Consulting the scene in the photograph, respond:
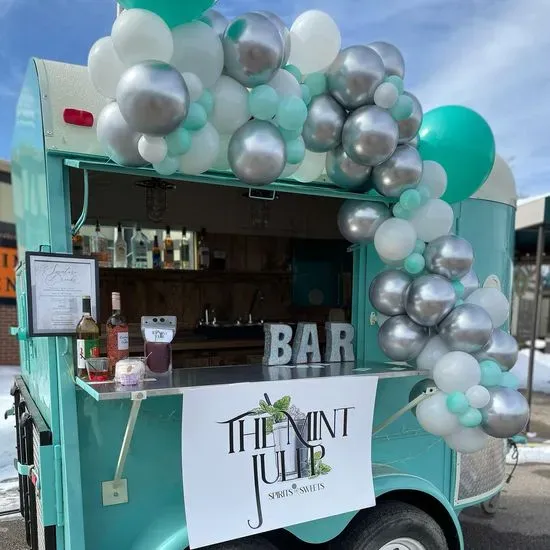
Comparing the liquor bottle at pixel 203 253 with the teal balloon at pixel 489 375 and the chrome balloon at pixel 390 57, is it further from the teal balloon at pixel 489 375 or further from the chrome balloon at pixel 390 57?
the teal balloon at pixel 489 375

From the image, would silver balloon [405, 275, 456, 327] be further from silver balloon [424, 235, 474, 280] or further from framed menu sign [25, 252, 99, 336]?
framed menu sign [25, 252, 99, 336]

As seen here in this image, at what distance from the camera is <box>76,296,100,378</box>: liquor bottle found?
187 cm

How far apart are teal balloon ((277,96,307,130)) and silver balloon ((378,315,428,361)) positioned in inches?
42.5

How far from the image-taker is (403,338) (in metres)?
2.26

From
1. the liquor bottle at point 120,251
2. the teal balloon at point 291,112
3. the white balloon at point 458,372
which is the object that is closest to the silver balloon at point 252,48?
the teal balloon at point 291,112

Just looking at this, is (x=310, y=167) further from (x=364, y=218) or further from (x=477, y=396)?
(x=477, y=396)

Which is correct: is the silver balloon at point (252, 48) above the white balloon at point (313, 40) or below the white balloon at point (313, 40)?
below

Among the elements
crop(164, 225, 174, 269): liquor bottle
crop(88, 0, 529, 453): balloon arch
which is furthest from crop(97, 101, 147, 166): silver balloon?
crop(164, 225, 174, 269): liquor bottle

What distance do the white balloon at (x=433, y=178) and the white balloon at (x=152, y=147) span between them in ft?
4.22

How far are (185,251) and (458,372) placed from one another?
3.29 meters

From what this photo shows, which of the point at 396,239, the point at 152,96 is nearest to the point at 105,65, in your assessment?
the point at 152,96

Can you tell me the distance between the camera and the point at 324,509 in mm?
2146

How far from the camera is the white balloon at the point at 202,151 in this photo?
1707 millimetres

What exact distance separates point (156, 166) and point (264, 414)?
1117 mm
